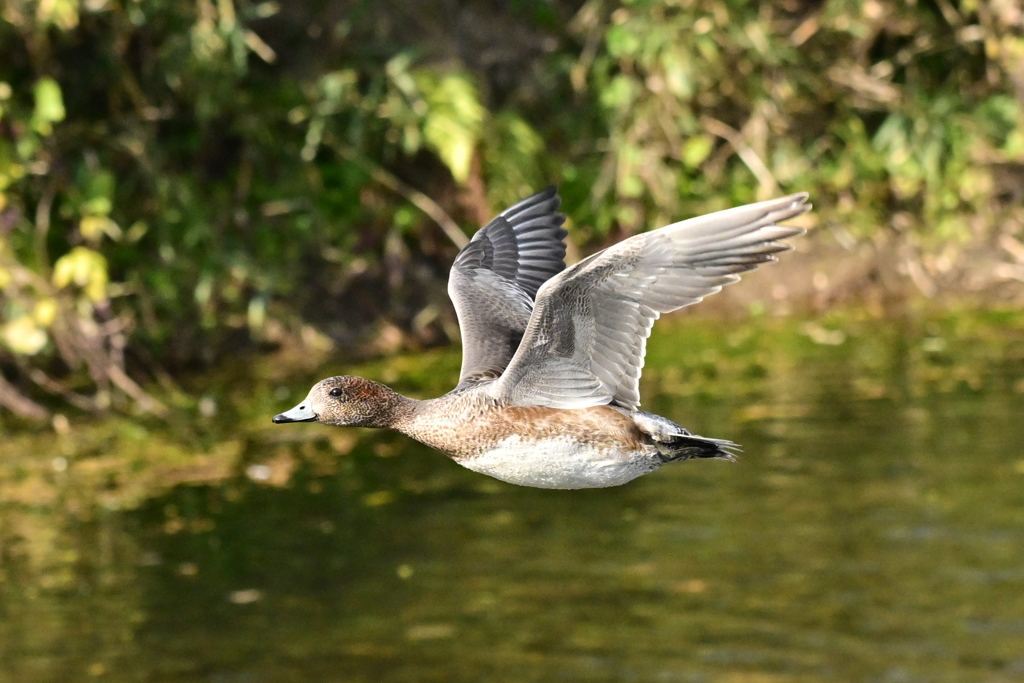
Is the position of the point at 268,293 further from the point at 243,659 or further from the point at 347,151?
the point at 243,659

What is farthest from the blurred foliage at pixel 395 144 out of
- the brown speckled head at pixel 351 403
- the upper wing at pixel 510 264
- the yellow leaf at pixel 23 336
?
the brown speckled head at pixel 351 403

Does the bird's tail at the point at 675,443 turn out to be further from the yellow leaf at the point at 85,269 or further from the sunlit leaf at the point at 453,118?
the sunlit leaf at the point at 453,118

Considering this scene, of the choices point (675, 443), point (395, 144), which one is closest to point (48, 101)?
point (395, 144)

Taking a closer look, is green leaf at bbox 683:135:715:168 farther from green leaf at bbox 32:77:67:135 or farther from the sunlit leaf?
green leaf at bbox 32:77:67:135

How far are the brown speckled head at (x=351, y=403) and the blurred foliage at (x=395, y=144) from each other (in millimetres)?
6169

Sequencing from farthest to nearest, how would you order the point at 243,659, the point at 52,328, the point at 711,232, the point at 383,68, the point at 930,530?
the point at 383,68
the point at 930,530
the point at 52,328
the point at 243,659
the point at 711,232

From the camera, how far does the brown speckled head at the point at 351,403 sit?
3.33 m

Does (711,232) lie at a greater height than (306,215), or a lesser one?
lesser

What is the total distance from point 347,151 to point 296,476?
237 cm

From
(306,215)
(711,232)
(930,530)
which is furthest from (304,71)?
(711,232)

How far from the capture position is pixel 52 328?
10086 mm

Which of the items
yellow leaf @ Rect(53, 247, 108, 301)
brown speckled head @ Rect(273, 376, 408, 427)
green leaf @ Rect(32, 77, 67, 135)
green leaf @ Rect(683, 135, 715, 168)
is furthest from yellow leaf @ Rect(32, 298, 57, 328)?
brown speckled head @ Rect(273, 376, 408, 427)

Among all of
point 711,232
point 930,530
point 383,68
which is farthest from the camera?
point 383,68

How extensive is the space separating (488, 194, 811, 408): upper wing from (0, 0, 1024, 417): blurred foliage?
6.44 metres
